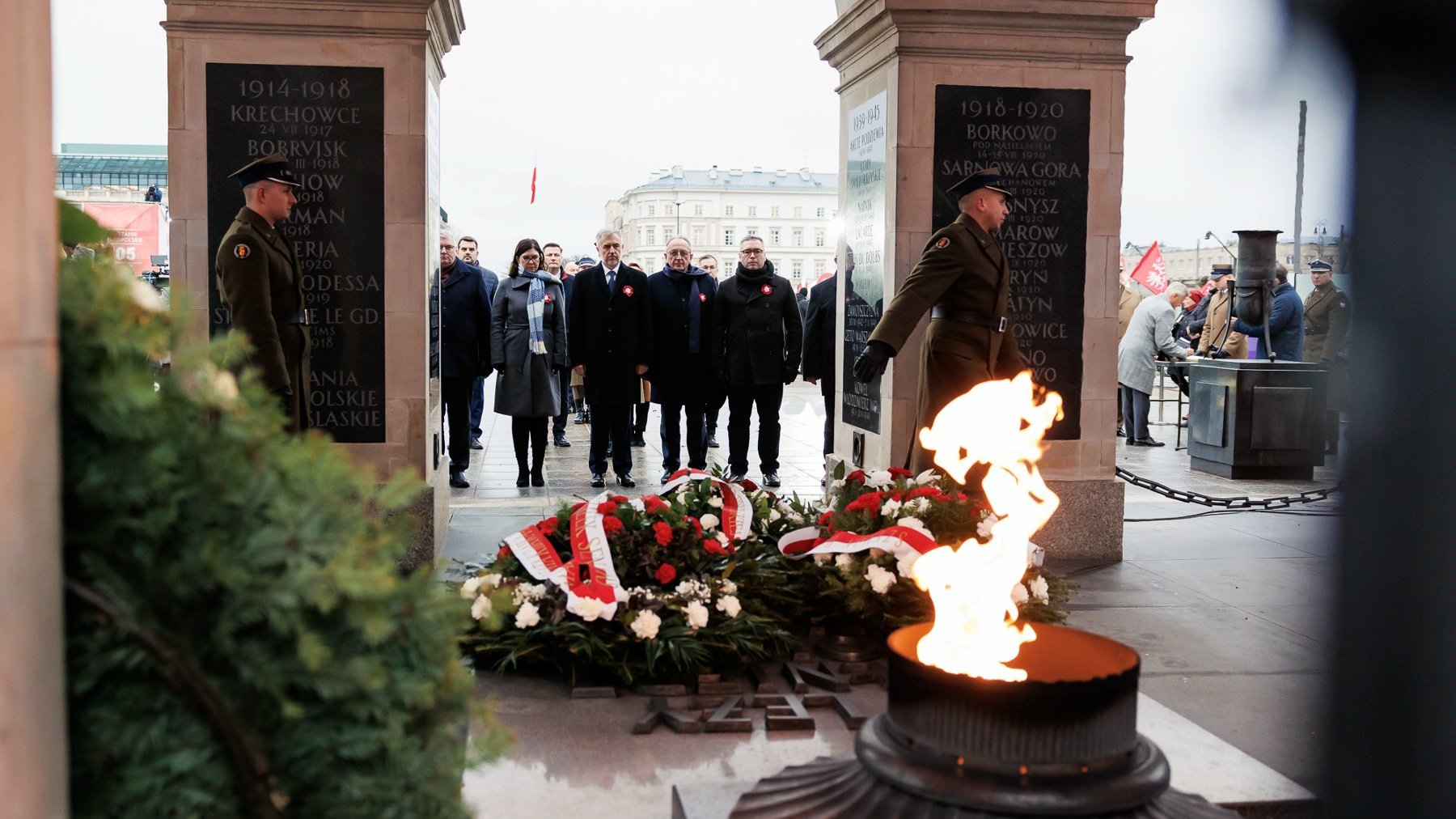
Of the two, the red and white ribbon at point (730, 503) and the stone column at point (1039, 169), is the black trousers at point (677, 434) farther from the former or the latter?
the red and white ribbon at point (730, 503)

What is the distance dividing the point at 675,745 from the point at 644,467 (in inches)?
296

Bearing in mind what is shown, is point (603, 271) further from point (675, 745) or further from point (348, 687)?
point (348, 687)

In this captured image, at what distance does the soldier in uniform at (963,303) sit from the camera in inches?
246

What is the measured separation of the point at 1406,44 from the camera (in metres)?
1.36

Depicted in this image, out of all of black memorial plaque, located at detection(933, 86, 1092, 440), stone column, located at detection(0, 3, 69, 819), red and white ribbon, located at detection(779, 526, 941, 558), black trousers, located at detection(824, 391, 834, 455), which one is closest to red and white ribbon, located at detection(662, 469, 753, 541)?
red and white ribbon, located at detection(779, 526, 941, 558)

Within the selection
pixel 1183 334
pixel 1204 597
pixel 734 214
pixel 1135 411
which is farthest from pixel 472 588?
pixel 734 214

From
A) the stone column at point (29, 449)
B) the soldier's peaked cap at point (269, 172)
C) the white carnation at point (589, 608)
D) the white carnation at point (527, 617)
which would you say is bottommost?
the white carnation at point (527, 617)

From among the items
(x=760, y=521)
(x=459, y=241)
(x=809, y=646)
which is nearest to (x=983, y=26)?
(x=760, y=521)

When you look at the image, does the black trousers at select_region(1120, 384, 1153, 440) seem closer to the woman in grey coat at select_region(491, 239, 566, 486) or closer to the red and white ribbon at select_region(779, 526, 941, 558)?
the woman in grey coat at select_region(491, 239, 566, 486)

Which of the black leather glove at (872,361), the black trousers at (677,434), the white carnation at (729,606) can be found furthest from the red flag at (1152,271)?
the white carnation at (729,606)

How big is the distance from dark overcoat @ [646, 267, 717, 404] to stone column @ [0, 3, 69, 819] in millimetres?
9126

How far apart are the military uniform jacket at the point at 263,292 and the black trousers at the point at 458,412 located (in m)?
3.76

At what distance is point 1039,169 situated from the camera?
7324mm

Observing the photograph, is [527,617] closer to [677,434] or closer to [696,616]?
[696,616]
